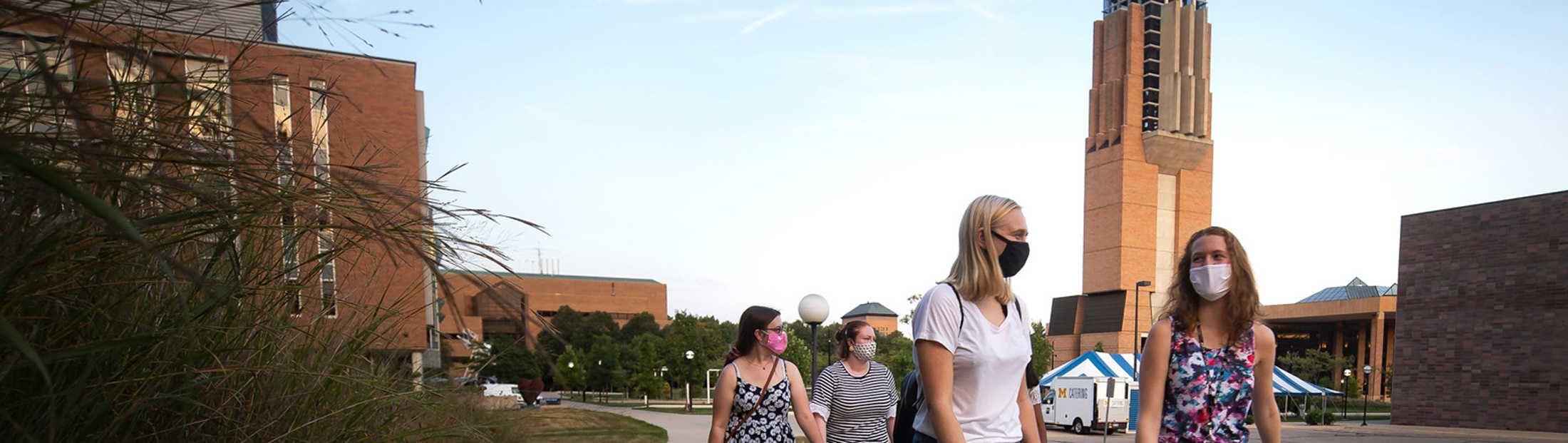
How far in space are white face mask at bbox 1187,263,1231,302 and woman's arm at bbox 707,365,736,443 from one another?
2666 mm

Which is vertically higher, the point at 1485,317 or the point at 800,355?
the point at 1485,317

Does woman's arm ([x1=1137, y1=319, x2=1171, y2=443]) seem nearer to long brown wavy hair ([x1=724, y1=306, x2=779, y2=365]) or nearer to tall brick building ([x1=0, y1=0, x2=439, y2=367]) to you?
long brown wavy hair ([x1=724, y1=306, x2=779, y2=365])

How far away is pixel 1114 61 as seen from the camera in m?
89.7

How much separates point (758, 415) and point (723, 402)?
0.73 feet

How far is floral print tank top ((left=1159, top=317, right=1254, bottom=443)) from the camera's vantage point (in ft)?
12.9

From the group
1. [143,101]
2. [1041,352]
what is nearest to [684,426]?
[143,101]

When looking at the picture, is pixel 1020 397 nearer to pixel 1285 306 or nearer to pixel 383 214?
pixel 383 214

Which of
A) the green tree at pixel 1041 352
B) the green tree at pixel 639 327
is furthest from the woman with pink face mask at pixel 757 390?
the green tree at pixel 639 327

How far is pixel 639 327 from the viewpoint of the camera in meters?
118

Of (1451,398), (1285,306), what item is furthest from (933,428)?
(1285,306)

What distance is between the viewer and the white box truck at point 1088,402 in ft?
109

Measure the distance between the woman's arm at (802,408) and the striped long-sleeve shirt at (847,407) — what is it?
47cm

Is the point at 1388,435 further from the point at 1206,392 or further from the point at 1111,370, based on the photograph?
the point at 1206,392

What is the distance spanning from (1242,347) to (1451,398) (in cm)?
4162
